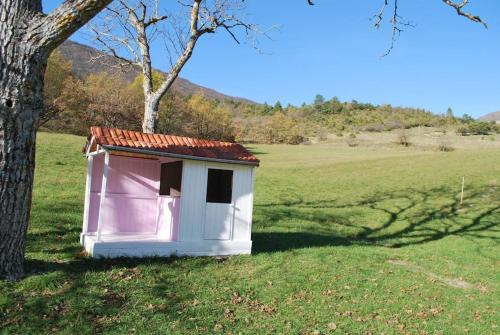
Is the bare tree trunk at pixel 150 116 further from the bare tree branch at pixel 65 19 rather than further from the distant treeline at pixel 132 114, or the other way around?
the distant treeline at pixel 132 114

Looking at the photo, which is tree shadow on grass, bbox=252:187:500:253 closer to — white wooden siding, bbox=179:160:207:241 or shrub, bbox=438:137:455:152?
white wooden siding, bbox=179:160:207:241

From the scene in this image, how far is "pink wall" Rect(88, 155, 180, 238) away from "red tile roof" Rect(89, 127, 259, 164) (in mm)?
1277

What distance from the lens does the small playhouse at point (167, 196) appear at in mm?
9320

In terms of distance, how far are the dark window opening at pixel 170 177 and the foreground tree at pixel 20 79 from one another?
428 centimetres

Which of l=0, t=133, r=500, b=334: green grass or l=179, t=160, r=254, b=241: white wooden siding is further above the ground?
l=179, t=160, r=254, b=241: white wooden siding

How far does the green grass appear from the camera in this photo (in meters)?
5.98

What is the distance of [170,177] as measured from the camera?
10.7 m

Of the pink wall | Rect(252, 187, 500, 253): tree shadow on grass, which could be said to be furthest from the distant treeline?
the pink wall

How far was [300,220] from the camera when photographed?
17.7m

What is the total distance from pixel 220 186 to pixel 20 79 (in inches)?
212

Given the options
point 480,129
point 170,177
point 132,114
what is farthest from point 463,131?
point 170,177

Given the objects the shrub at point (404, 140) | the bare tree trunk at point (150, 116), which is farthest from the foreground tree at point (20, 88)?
the shrub at point (404, 140)

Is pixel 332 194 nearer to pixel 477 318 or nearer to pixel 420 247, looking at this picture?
pixel 420 247

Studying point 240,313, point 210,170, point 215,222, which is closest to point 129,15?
point 210,170
